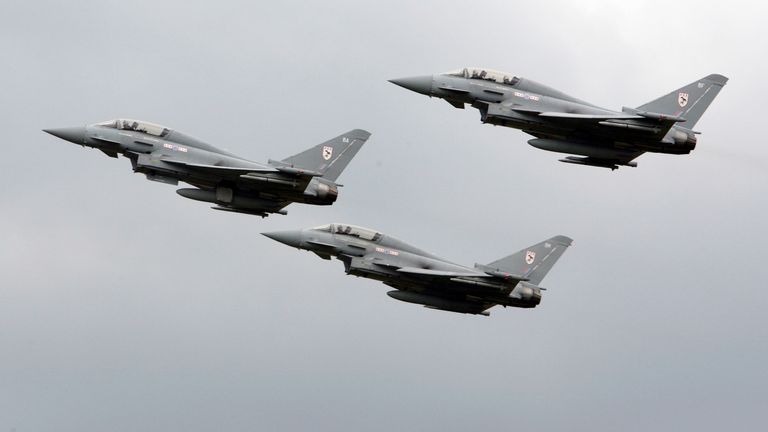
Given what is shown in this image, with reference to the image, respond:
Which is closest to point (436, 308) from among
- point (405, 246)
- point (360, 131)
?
point (405, 246)

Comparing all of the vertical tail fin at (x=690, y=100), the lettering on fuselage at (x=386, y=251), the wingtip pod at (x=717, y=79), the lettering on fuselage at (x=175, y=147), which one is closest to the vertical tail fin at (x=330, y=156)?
A: the lettering on fuselage at (x=386, y=251)

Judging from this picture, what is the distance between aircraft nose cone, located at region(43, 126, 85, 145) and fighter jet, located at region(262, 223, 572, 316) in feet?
28.9

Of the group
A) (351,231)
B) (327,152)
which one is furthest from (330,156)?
(351,231)

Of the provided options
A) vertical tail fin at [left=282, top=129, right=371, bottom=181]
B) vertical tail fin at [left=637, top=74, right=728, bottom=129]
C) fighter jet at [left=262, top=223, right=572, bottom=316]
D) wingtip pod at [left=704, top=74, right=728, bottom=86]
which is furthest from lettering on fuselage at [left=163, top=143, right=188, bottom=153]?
wingtip pod at [left=704, top=74, right=728, bottom=86]

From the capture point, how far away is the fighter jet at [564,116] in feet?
286

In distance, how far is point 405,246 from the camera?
8888 cm

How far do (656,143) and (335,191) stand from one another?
541 inches

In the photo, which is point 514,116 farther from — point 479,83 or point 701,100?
point 701,100

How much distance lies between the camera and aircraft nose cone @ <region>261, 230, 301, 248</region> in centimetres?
8806

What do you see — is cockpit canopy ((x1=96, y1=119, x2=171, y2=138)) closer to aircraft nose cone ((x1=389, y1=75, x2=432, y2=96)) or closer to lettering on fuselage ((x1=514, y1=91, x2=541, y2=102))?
aircraft nose cone ((x1=389, y1=75, x2=432, y2=96))

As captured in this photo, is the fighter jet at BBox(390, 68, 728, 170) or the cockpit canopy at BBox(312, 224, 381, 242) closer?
the fighter jet at BBox(390, 68, 728, 170)

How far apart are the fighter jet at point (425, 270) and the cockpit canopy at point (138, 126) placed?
6.22 m

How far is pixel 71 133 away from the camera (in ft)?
285

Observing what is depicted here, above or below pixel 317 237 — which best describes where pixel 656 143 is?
above
